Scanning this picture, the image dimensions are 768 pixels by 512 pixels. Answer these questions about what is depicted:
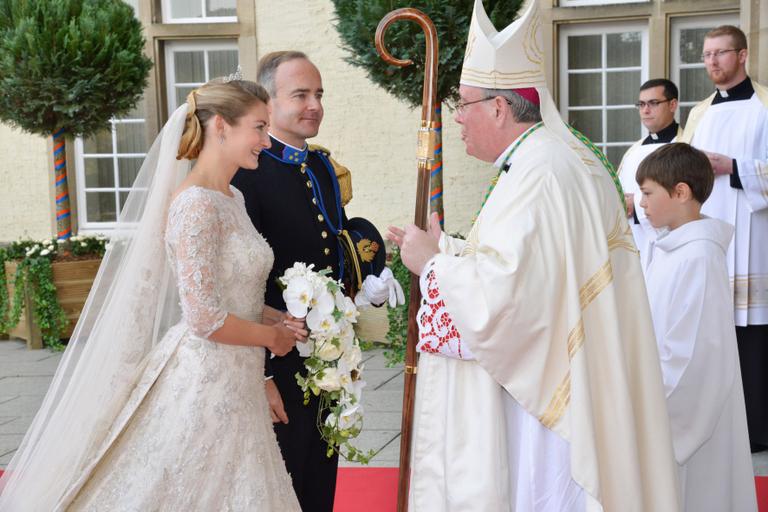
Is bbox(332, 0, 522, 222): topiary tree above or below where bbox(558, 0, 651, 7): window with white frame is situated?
below

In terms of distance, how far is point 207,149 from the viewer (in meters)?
2.90

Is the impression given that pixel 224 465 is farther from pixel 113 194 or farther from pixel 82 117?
pixel 113 194

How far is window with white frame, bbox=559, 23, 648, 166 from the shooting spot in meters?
8.22

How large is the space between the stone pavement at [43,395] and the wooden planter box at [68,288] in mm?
176

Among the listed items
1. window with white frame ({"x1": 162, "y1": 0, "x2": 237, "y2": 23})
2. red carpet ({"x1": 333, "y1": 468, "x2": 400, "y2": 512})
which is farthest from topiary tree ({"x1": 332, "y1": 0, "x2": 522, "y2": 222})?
red carpet ({"x1": 333, "y1": 468, "x2": 400, "y2": 512})

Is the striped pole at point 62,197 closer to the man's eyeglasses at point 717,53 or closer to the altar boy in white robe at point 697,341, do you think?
the man's eyeglasses at point 717,53

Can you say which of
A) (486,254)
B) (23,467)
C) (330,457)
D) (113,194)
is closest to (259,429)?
(330,457)

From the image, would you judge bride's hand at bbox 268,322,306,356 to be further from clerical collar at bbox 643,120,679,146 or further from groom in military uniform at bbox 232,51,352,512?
clerical collar at bbox 643,120,679,146

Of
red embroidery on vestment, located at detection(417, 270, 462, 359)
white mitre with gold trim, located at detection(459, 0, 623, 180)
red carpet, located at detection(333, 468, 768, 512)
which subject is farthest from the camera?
red carpet, located at detection(333, 468, 768, 512)

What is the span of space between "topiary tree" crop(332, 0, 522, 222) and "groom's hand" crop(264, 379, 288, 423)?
381 cm

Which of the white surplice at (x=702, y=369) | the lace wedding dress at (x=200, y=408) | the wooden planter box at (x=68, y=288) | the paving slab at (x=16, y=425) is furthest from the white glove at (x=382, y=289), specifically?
the wooden planter box at (x=68, y=288)

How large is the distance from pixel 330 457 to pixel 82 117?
18.7ft

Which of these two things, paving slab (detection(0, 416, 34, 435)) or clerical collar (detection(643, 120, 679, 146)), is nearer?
paving slab (detection(0, 416, 34, 435))

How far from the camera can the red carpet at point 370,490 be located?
14.0 ft
